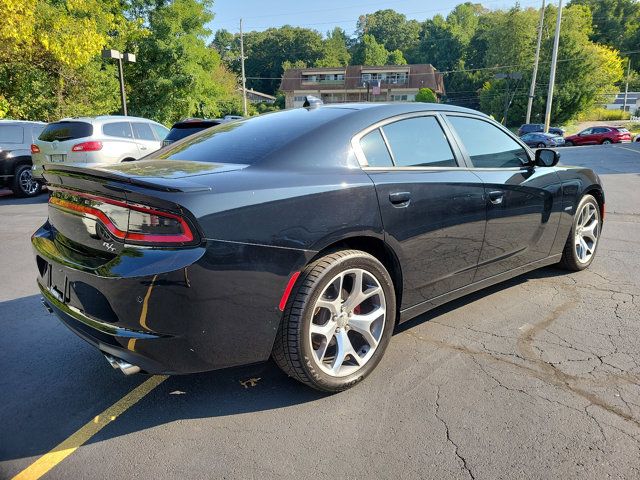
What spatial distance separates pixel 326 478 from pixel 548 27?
69.9 metres

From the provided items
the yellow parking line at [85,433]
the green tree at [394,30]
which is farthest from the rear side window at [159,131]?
the green tree at [394,30]

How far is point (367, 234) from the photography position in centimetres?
267

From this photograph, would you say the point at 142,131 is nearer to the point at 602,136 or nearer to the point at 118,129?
the point at 118,129

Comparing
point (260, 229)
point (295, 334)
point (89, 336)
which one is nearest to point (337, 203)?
point (260, 229)

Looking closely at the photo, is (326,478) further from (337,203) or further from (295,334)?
(337,203)

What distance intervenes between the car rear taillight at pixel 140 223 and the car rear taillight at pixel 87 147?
26.5 feet

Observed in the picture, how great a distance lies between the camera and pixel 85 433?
2350mm

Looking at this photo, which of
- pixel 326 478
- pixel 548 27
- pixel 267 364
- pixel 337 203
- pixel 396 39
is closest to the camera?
pixel 326 478

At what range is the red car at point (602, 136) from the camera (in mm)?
35156

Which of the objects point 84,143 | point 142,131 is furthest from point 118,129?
point 84,143

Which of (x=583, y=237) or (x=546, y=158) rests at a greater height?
(x=546, y=158)

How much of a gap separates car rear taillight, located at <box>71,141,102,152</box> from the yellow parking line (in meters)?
7.90

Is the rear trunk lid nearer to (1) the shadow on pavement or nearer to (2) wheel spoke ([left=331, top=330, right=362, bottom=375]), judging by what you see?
(1) the shadow on pavement

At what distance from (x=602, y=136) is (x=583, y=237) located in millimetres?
36826
